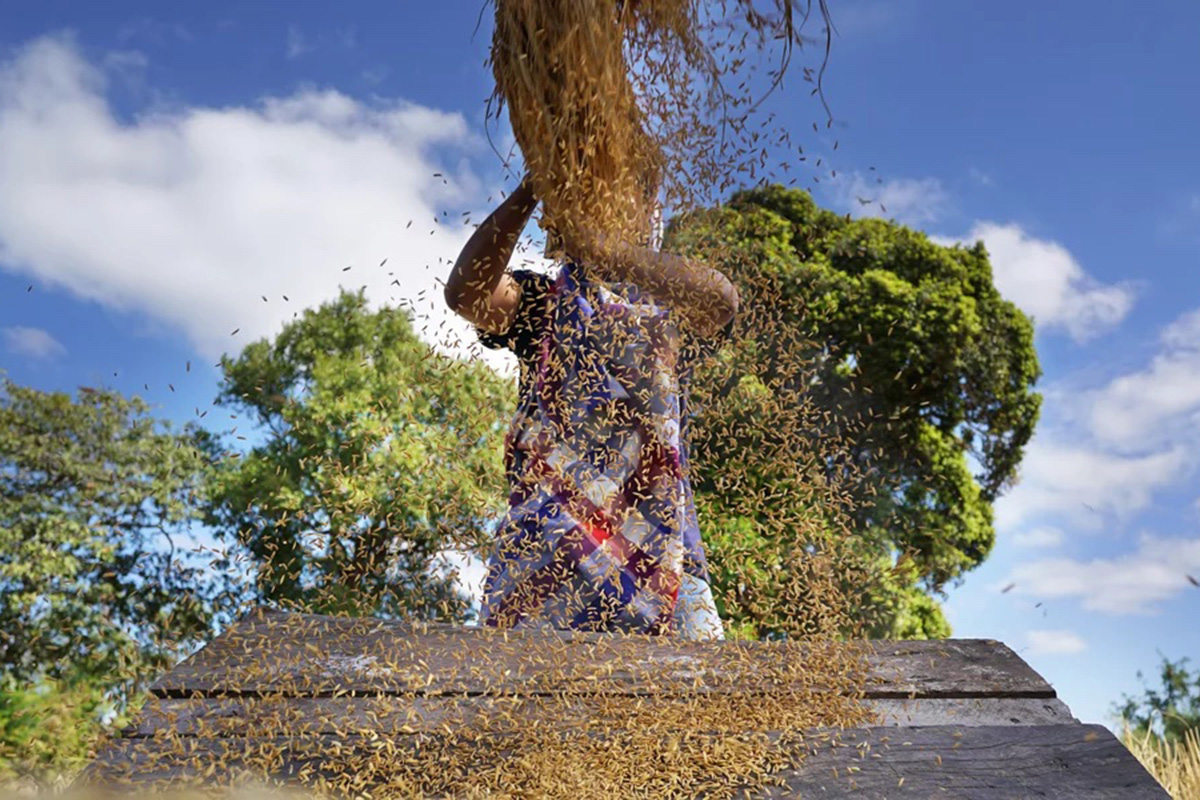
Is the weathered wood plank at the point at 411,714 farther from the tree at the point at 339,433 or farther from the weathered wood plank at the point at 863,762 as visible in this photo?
the tree at the point at 339,433

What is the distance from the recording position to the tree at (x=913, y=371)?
8.68 metres

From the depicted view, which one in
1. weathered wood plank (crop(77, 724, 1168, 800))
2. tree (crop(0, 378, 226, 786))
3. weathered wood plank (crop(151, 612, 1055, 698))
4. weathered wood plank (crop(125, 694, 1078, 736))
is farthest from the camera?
tree (crop(0, 378, 226, 786))

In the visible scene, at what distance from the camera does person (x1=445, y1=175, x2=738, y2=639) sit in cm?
305

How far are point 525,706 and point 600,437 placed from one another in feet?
4.01

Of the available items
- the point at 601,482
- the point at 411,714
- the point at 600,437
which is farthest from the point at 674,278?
the point at 411,714

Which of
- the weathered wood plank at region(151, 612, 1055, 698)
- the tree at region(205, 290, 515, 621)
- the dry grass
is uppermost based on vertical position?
the tree at region(205, 290, 515, 621)

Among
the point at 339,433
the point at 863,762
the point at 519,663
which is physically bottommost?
the point at 863,762

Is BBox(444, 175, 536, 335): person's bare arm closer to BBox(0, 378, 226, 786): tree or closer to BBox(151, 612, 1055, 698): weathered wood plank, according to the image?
BBox(151, 612, 1055, 698): weathered wood plank

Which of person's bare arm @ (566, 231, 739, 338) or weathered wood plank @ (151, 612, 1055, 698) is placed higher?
person's bare arm @ (566, 231, 739, 338)

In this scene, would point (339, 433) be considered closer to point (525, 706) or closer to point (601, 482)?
point (601, 482)

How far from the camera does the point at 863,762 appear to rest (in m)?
1.95

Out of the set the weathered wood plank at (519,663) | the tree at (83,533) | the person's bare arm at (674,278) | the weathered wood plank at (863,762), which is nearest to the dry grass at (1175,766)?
the weathered wood plank at (519,663)

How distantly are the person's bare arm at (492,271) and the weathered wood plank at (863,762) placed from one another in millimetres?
1600

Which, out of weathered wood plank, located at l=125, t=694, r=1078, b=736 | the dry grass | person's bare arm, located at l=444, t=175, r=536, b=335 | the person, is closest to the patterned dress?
the person
